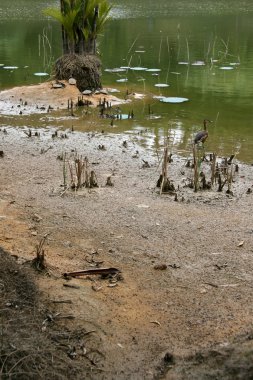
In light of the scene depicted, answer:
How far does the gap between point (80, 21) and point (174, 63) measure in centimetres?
433

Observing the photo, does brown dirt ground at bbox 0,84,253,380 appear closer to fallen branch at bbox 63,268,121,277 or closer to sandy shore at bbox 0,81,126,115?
fallen branch at bbox 63,268,121,277

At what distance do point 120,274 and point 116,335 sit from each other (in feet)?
2.76

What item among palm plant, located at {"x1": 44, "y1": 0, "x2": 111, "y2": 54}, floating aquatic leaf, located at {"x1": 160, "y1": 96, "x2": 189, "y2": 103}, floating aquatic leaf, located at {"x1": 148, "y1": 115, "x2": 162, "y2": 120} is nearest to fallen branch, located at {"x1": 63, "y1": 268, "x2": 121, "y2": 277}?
floating aquatic leaf, located at {"x1": 148, "y1": 115, "x2": 162, "y2": 120}

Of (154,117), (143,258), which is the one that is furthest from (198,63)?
(143,258)

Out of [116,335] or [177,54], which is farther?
[177,54]

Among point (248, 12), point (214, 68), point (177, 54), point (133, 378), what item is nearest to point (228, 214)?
point (133, 378)

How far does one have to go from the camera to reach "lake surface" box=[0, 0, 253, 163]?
9.09 m

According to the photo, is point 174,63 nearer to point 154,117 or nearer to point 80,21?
point 80,21

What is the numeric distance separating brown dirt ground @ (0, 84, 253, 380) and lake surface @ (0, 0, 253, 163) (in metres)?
1.91

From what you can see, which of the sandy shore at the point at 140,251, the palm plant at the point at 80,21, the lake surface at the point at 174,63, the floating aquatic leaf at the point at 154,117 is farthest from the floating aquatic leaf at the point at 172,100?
the sandy shore at the point at 140,251

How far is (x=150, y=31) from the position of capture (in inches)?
896

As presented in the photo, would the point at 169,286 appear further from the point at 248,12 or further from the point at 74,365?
the point at 248,12

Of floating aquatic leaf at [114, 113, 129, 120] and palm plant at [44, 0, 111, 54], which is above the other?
palm plant at [44, 0, 111, 54]

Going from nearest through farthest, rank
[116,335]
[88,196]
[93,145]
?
1. [116,335]
2. [88,196]
3. [93,145]
